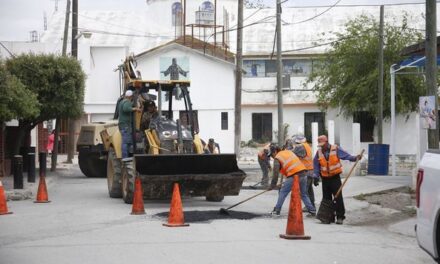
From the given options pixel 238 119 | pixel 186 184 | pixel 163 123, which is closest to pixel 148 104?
pixel 163 123

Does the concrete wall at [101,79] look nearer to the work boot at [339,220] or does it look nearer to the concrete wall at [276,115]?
the concrete wall at [276,115]

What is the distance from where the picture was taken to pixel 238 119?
115ft

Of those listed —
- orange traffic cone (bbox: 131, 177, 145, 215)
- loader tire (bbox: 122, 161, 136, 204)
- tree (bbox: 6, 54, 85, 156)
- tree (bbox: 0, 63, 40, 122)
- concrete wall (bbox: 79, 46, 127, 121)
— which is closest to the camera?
orange traffic cone (bbox: 131, 177, 145, 215)

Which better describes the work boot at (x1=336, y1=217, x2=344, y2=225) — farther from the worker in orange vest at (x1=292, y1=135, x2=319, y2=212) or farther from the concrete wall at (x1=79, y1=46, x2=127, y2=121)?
the concrete wall at (x1=79, y1=46, x2=127, y2=121)

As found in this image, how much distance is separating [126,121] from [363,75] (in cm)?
2477

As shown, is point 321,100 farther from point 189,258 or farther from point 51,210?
point 189,258

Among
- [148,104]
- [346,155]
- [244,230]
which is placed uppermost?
[148,104]

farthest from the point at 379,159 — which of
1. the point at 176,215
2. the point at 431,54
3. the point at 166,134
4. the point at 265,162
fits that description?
the point at 176,215

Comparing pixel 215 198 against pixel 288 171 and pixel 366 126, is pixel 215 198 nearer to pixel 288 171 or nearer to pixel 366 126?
pixel 288 171

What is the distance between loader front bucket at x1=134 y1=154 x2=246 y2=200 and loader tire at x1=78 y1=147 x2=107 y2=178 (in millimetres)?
11414

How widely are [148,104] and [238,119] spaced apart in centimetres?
1644

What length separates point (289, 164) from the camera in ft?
49.1

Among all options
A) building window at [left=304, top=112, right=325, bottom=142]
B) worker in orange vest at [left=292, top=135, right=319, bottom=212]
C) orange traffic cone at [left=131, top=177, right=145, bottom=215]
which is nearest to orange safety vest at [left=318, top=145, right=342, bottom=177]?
worker in orange vest at [left=292, top=135, right=319, bottom=212]

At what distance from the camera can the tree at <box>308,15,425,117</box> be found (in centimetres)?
3966
